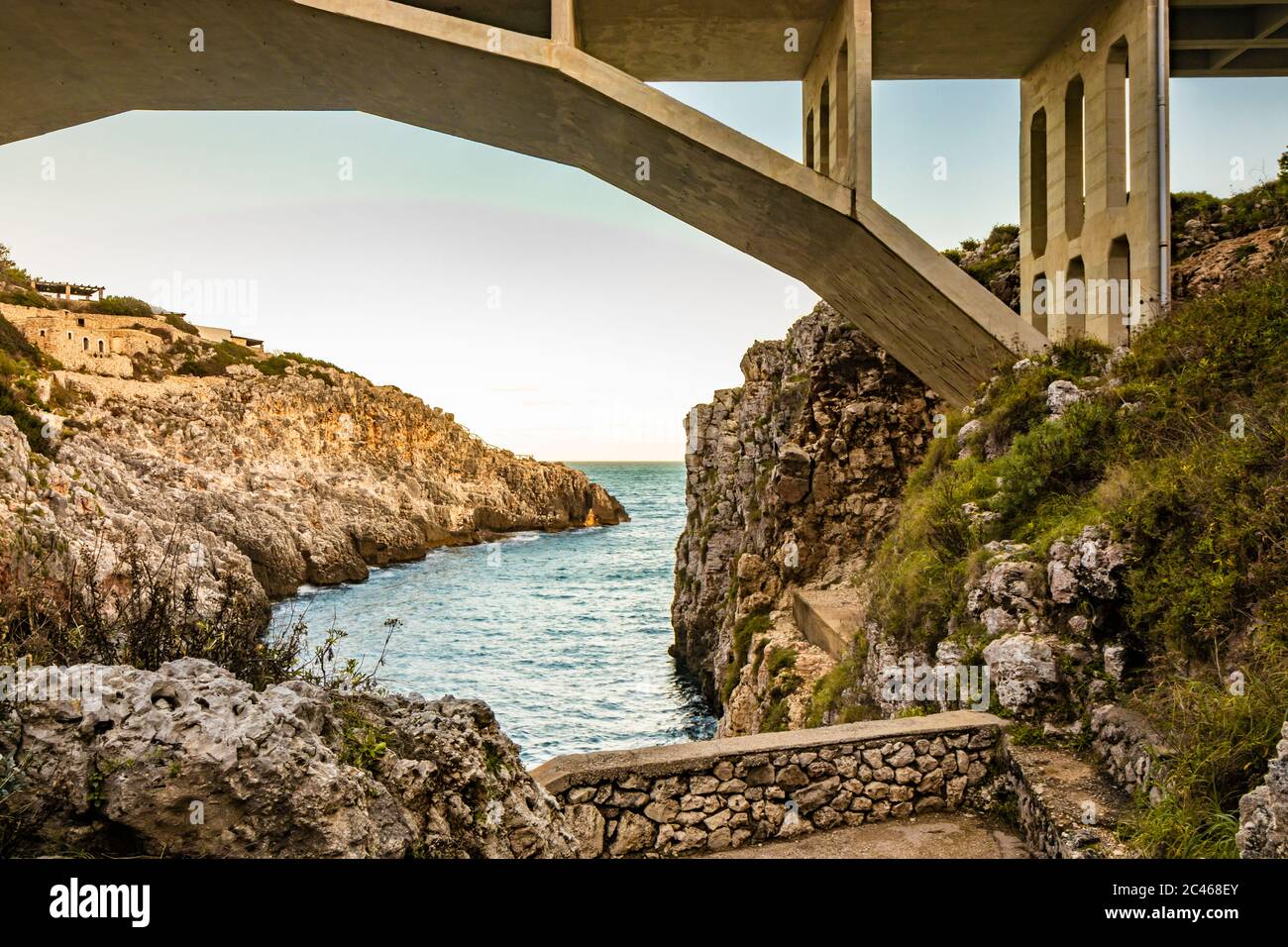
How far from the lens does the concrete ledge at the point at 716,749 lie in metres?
5.13

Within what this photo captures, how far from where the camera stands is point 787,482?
52.7 ft

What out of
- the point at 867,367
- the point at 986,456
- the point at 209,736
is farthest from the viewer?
the point at 867,367

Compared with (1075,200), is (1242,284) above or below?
below

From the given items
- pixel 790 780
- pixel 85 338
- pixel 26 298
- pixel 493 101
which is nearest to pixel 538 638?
pixel 493 101

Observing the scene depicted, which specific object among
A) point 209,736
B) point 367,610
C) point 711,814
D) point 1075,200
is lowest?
point 367,610

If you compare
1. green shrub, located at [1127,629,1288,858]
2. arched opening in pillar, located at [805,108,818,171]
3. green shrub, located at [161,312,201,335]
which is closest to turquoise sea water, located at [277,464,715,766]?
green shrub, located at [1127,629,1288,858]

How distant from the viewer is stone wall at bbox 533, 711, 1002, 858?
527 centimetres

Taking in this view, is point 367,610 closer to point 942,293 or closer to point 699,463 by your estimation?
point 699,463

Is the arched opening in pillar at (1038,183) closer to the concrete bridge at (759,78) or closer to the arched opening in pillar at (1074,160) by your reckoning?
the concrete bridge at (759,78)

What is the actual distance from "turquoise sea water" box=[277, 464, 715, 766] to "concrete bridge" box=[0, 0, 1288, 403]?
21.1 ft

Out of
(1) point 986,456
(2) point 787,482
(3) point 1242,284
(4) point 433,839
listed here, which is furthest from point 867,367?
(4) point 433,839

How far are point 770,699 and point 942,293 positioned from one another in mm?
6976

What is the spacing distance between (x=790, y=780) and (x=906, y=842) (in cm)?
85

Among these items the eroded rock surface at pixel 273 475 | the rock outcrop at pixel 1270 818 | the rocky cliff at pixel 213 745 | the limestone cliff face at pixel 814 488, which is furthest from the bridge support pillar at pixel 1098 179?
the eroded rock surface at pixel 273 475
